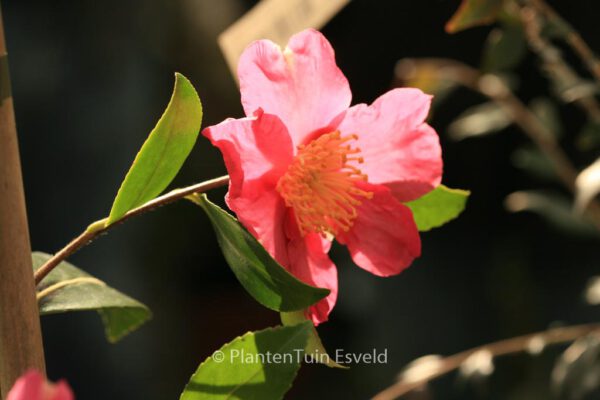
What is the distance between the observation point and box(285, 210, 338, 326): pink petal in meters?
0.43

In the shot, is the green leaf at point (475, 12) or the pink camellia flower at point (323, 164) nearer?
the pink camellia flower at point (323, 164)

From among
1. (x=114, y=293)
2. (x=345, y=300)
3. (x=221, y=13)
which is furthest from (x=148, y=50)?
(x=114, y=293)

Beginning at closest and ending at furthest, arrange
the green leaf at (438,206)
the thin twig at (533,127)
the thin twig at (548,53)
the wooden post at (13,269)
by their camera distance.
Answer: the wooden post at (13,269), the green leaf at (438,206), the thin twig at (548,53), the thin twig at (533,127)

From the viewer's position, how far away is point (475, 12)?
818 millimetres

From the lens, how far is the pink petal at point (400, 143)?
45 centimetres

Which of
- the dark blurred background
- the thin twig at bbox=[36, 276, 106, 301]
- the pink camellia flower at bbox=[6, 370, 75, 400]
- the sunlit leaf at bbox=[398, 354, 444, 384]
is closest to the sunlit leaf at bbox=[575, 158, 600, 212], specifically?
the sunlit leaf at bbox=[398, 354, 444, 384]

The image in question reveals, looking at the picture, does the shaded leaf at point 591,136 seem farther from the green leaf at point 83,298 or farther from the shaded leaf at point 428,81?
the green leaf at point 83,298

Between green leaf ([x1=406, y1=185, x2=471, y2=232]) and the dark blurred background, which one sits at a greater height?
green leaf ([x1=406, y1=185, x2=471, y2=232])

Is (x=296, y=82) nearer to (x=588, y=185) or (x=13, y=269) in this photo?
(x=13, y=269)

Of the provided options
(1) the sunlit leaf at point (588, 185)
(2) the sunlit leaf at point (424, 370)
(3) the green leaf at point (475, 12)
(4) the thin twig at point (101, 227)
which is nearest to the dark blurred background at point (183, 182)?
(2) the sunlit leaf at point (424, 370)

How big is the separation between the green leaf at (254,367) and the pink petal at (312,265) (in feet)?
0.17

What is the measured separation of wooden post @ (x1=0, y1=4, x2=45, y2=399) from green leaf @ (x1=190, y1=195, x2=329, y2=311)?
8cm

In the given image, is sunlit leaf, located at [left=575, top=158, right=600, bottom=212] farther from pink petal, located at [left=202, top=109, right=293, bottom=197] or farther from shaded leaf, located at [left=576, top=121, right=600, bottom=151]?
pink petal, located at [left=202, top=109, right=293, bottom=197]

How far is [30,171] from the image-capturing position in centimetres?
213
